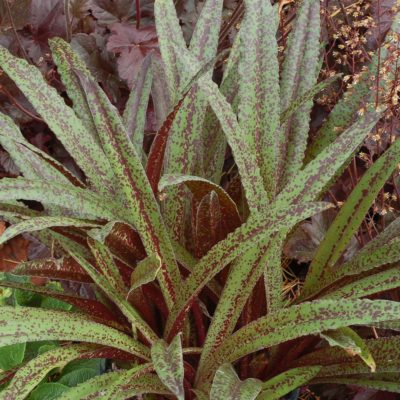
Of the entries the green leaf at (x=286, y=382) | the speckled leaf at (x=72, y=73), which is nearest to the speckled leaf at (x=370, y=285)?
the green leaf at (x=286, y=382)

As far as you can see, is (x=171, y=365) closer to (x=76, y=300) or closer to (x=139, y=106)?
(x=76, y=300)

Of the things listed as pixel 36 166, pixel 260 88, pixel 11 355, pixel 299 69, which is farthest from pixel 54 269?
pixel 299 69

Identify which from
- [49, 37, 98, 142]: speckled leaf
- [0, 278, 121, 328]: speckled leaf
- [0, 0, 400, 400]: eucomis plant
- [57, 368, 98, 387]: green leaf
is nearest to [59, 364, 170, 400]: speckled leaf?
[0, 0, 400, 400]: eucomis plant

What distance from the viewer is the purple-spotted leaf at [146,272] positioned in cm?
78

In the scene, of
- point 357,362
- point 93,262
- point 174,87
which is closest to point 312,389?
point 357,362

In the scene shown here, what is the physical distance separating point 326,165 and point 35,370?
450 mm

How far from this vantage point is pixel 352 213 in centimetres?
93

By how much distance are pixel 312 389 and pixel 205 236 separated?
0.48m

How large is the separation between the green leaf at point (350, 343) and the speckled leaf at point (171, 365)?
0.17 m

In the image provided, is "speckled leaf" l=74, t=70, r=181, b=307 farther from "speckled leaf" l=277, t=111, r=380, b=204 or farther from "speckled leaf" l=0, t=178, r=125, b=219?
"speckled leaf" l=277, t=111, r=380, b=204

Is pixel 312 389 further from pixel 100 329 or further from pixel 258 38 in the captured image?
pixel 258 38

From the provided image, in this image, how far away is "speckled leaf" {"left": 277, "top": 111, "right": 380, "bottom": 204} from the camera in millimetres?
811

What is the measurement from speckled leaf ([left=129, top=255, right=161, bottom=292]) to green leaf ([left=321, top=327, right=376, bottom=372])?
209mm

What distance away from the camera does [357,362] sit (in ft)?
2.97
